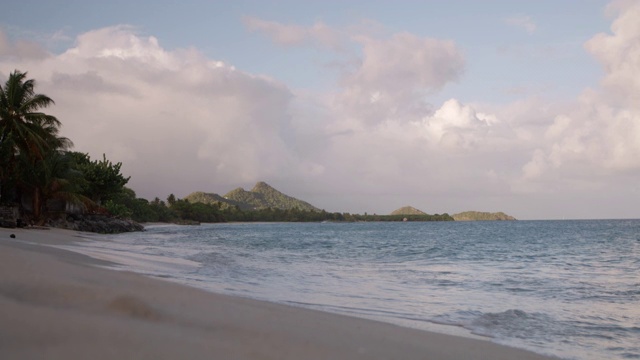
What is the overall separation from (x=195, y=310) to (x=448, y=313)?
16.3 feet

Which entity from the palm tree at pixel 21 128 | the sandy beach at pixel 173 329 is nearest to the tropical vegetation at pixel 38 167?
the palm tree at pixel 21 128

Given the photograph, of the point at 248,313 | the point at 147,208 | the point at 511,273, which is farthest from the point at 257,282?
the point at 147,208

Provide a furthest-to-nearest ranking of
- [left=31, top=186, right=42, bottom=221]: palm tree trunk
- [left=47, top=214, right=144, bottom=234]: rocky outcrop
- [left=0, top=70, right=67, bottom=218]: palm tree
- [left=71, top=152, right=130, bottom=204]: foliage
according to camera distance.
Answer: [left=71, top=152, right=130, bottom=204]: foliage
[left=47, top=214, right=144, bottom=234]: rocky outcrop
[left=31, top=186, right=42, bottom=221]: palm tree trunk
[left=0, top=70, right=67, bottom=218]: palm tree

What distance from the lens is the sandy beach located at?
13.1 ft

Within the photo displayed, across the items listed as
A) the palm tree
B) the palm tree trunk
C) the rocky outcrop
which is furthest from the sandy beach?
the rocky outcrop

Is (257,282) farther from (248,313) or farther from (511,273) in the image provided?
(511,273)

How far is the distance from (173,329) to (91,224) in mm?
47798

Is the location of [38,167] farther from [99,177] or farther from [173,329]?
[173,329]

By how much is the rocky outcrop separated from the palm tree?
724 centimetres

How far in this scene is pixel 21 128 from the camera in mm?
34031

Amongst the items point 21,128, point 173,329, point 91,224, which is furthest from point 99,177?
point 173,329

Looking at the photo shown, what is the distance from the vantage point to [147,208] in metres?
108

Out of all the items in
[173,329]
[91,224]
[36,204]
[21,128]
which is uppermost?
[21,128]

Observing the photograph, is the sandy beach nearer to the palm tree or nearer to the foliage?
the palm tree
